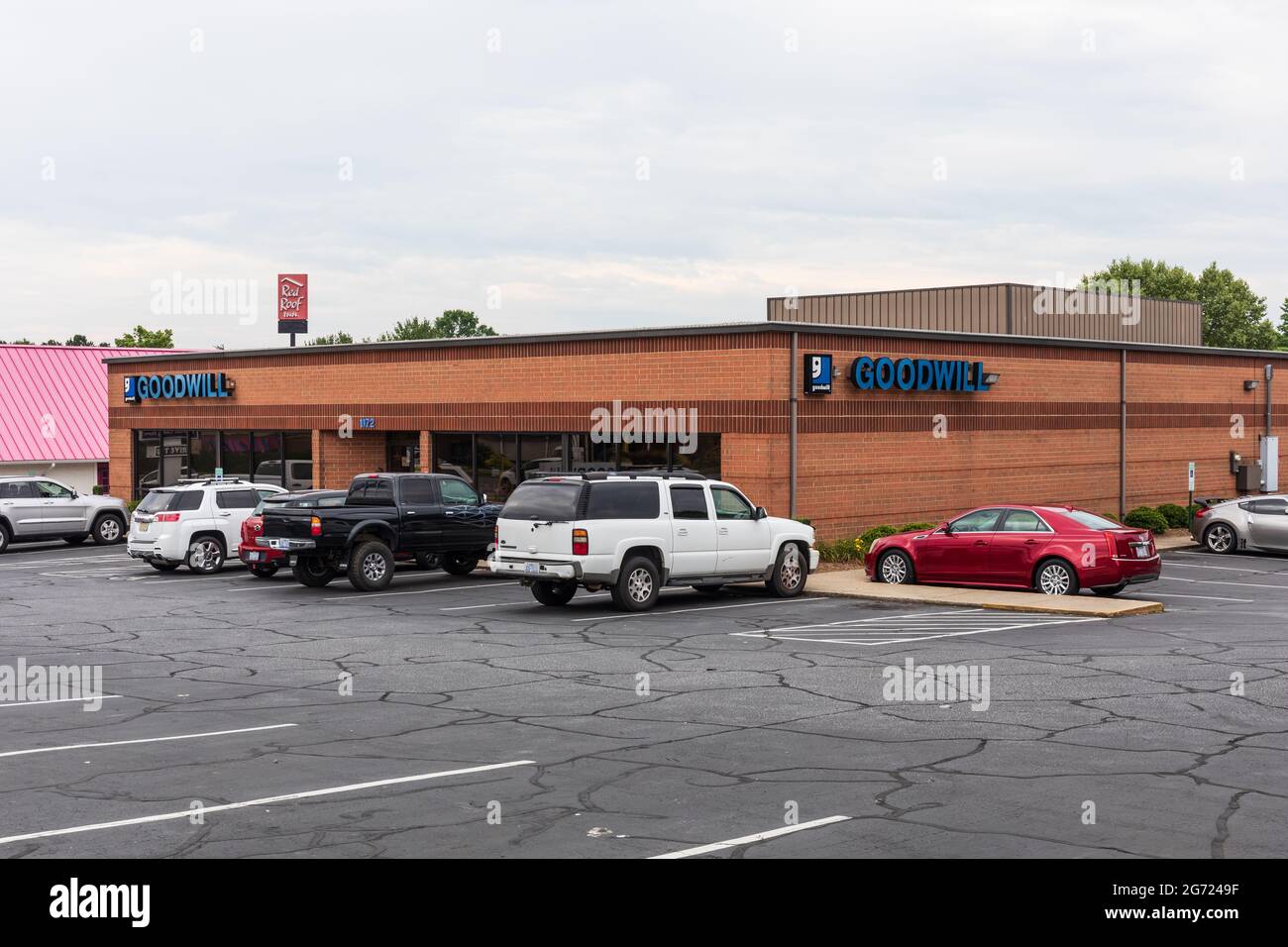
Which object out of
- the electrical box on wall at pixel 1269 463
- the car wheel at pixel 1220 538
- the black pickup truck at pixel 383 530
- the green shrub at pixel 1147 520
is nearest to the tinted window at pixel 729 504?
the black pickup truck at pixel 383 530

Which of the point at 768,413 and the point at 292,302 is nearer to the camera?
the point at 768,413

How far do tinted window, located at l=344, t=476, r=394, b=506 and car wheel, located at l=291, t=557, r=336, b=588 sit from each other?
120 cm

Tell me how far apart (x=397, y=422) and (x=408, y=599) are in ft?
45.9

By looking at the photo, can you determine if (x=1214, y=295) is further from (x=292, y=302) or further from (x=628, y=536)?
(x=628, y=536)

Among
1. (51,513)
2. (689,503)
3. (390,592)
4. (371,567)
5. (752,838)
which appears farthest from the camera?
(51,513)

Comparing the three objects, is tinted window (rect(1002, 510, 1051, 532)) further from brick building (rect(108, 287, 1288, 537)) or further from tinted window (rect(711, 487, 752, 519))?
brick building (rect(108, 287, 1288, 537))

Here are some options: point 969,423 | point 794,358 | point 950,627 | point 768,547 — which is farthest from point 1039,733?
point 969,423

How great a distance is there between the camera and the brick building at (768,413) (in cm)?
2967

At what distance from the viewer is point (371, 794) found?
9.65 meters

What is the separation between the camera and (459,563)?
27422 mm

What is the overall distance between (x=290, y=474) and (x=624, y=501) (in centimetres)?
2125

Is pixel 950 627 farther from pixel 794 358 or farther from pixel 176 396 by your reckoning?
pixel 176 396

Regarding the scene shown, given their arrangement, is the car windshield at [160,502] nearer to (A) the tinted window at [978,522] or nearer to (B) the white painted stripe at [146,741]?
(A) the tinted window at [978,522]

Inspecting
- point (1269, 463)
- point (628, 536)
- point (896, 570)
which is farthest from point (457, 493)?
point (1269, 463)
